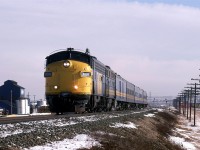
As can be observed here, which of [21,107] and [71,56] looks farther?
[21,107]

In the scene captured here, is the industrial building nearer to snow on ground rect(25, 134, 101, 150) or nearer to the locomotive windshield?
the locomotive windshield

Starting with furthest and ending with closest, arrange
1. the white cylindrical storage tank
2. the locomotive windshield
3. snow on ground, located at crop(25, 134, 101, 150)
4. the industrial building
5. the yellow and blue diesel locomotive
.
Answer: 1. the industrial building
2. the white cylindrical storage tank
3. the locomotive windshield
4. the yellow and blue diesel locomotive
5. snow on ground, located at crop(25, 134, 101, 150)

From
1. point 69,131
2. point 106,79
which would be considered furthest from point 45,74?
point 69,131

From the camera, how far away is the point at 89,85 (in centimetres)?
2761

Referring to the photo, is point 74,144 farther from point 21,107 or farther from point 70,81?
point 21,107

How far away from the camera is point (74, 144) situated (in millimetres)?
12047

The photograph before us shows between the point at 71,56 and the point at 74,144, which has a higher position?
the point at 71,56

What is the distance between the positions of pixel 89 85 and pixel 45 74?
10.3 ft

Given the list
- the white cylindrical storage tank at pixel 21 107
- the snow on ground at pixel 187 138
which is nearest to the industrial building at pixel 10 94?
the white cylindrical storage tank at pixel 21 107

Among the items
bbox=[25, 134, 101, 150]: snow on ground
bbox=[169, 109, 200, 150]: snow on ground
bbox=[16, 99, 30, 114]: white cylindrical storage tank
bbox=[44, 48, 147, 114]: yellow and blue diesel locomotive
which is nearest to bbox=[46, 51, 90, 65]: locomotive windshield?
bbox=[44, 48, 147, 114]: yellow and blue diesel locomotive

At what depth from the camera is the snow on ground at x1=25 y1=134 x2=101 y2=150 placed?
36.5ft

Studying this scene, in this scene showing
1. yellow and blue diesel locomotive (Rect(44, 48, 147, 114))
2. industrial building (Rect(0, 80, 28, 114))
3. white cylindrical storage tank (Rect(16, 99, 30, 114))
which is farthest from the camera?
industrial building (Rect(0, 80, 28, 114))

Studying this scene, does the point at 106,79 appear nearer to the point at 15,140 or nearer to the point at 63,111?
the point at 63,111

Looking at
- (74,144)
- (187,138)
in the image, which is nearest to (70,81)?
(187,138)
